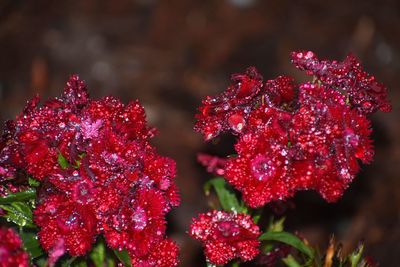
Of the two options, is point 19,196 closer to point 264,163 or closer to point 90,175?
point 90,175

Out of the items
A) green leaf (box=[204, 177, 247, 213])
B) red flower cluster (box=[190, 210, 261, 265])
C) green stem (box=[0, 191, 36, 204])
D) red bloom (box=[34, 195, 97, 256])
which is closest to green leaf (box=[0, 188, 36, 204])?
green stem (box=[0, 191, 36, 204])

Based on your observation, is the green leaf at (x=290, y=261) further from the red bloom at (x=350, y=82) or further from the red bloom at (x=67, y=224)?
the red bloom at (x=67, y=224)

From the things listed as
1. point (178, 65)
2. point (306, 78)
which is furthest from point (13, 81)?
point (306, 78)

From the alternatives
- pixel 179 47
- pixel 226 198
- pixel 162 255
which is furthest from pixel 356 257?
pixel 179 47

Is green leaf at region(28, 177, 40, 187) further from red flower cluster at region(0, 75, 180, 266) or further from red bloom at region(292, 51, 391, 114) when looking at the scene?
red bloom at region(292, 51, 391, 114)

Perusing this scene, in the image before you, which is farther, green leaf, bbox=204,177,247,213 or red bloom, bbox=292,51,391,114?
green leaf, bbox=204,177,247,213

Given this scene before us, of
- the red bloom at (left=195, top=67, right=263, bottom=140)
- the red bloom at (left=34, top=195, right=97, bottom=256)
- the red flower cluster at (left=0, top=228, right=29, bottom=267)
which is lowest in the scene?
the red flower cluster at (left=0, top=228, right=29, bottom=267)

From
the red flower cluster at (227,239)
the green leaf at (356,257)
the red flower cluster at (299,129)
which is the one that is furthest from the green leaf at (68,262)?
the green leaf at (356,257)
